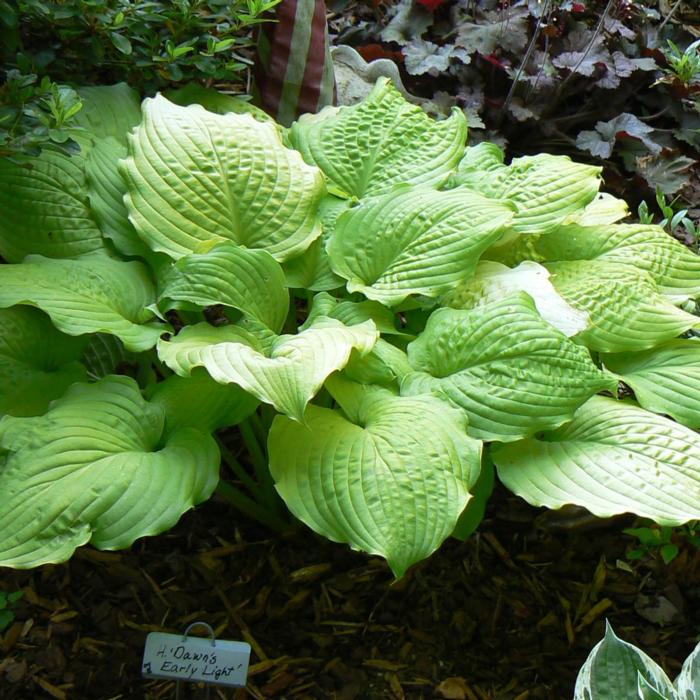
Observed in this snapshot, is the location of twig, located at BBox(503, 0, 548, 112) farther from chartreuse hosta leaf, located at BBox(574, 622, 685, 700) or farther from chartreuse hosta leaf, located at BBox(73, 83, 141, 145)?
chartreuse hosta leaf, located at BBox(574, 622, 685, 700)

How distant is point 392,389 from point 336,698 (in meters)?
0.51

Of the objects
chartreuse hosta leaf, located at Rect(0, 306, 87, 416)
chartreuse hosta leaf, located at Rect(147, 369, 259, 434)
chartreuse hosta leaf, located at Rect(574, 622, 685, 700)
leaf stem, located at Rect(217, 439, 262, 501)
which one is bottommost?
leaf stem, located at Rect(217, 439, 262, 501)

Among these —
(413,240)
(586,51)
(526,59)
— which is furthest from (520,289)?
(586,51)

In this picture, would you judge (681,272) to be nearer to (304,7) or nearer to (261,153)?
(261,153)

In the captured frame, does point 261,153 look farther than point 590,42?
No

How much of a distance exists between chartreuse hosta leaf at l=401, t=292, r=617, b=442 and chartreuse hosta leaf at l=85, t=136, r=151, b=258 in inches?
21.7

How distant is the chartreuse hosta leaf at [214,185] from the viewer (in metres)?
1.37

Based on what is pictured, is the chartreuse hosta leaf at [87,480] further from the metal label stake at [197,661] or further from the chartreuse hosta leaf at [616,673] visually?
the chartreuse hosta leaf at [616,673]

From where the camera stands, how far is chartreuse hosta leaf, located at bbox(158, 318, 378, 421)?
3.46 ft

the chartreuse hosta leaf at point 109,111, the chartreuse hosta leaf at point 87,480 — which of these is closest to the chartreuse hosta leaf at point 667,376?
the chartreuse hosta leaf at point 87,480

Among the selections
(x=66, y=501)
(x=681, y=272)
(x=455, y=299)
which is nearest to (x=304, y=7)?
(x=455, y=299)

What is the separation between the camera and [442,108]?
7.29 feet

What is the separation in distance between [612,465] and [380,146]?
0.77 metres

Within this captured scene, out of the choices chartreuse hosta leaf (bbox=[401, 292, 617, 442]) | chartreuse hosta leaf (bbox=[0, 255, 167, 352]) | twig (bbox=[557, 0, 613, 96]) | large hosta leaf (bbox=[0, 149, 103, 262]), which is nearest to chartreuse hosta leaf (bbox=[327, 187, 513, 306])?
chartreuse hosta leaf (bbox=[401, 292, 617, 442])
